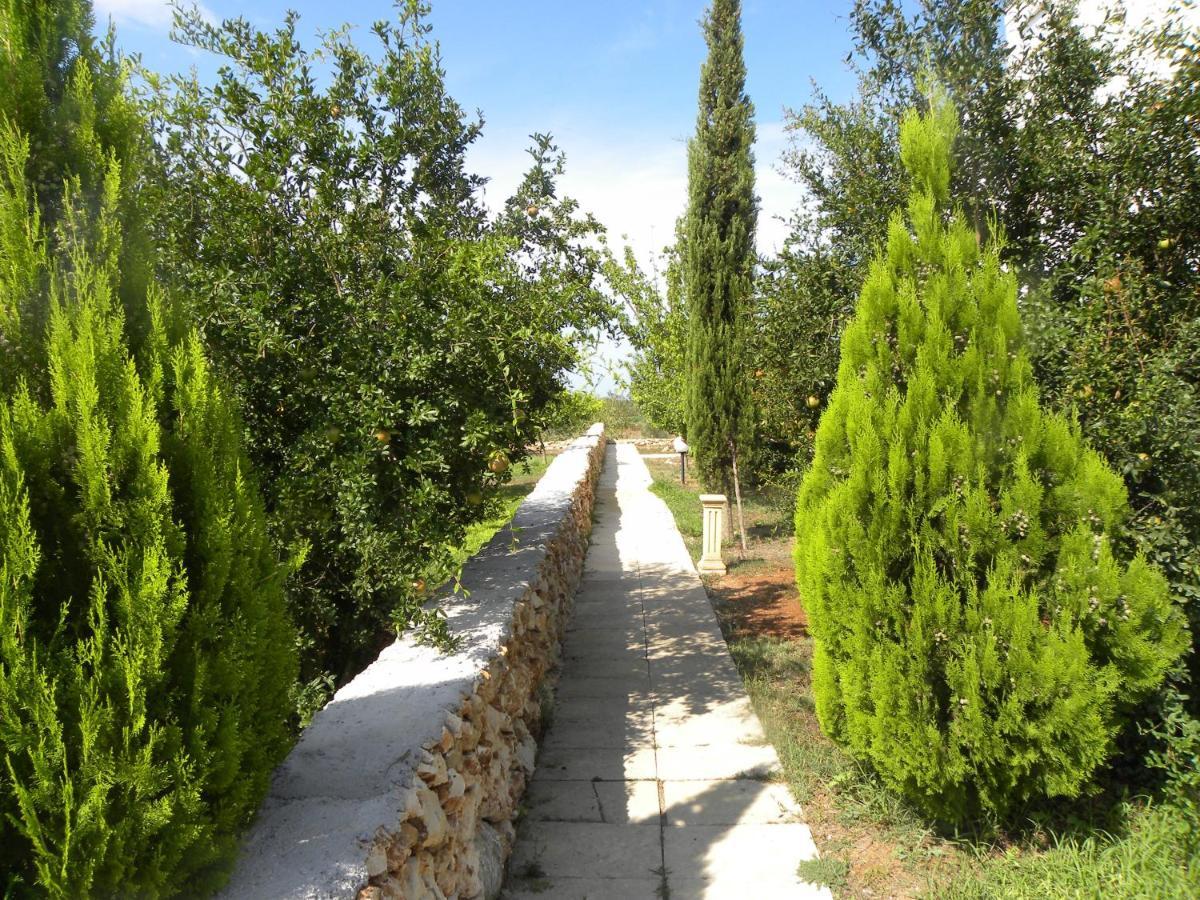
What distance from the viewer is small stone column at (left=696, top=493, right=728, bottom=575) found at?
346 inches

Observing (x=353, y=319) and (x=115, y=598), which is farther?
(x=353, y=319)

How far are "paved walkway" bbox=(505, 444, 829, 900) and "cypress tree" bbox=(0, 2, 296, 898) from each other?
6.07 ft

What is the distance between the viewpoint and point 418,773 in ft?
8.28

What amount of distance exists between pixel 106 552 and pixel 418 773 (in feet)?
3.88

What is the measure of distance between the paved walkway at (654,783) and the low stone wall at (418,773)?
23cm

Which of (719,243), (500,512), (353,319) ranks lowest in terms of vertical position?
(500,512)

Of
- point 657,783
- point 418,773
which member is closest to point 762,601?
point 657,783

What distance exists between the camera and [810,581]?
3.68 m

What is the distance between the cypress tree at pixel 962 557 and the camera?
3.02 meters

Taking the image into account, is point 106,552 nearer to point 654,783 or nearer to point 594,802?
point 594,802

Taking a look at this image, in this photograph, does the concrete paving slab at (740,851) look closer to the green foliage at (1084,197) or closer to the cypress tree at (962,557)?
the cypress tree at (962,557)

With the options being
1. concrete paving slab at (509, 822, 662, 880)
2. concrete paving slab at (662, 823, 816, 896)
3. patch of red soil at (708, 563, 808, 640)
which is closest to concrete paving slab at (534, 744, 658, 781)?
concrete paving slab at (509, 822, 662, 880)

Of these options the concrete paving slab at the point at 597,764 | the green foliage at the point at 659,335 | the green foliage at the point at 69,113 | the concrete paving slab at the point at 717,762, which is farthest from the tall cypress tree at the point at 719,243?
the green foliage at the point at 69,113

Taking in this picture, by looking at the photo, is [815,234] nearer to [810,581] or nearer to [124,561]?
[810,581]
